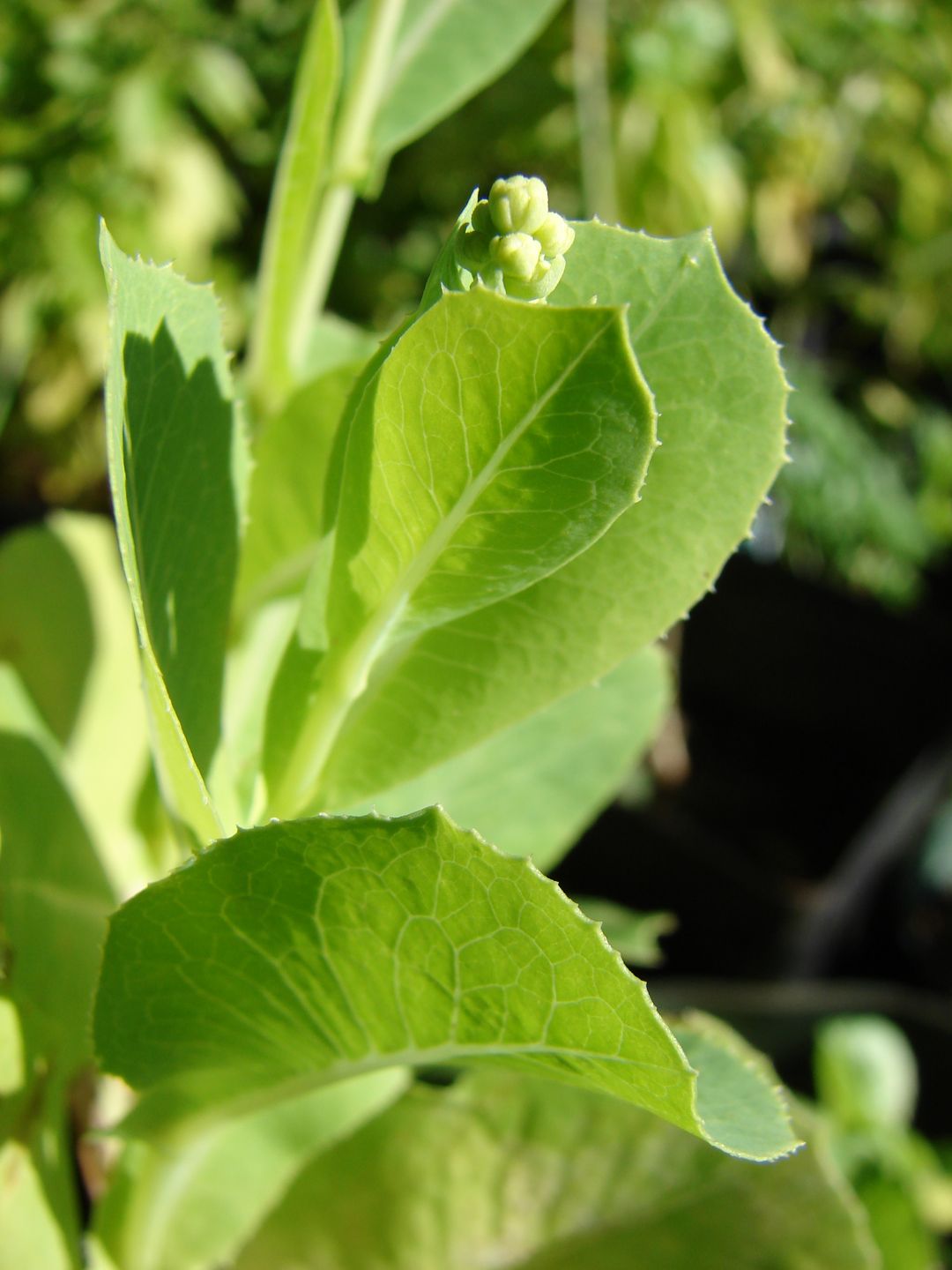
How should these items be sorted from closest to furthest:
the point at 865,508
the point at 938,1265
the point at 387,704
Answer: the point at 387,704 → the point at 938,1265 → the point at 865,508

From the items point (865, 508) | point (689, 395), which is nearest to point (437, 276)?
point (689, 395)

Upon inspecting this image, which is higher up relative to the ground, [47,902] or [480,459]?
[480,459]

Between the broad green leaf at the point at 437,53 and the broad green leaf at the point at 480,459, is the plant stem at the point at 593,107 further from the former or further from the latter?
the broad green leaf at the point at 480,459

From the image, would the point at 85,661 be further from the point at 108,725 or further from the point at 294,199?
the point at 294,199

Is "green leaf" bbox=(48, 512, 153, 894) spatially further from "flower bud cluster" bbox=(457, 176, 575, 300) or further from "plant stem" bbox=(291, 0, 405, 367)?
"flower bud cluster" bbox=(457, 176, 575, 300)

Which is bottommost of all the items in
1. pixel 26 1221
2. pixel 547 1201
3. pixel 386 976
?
pixel 547 1201

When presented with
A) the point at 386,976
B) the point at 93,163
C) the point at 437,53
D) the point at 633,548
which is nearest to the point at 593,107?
the point at 93,163

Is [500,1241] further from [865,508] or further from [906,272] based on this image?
[906,272]
